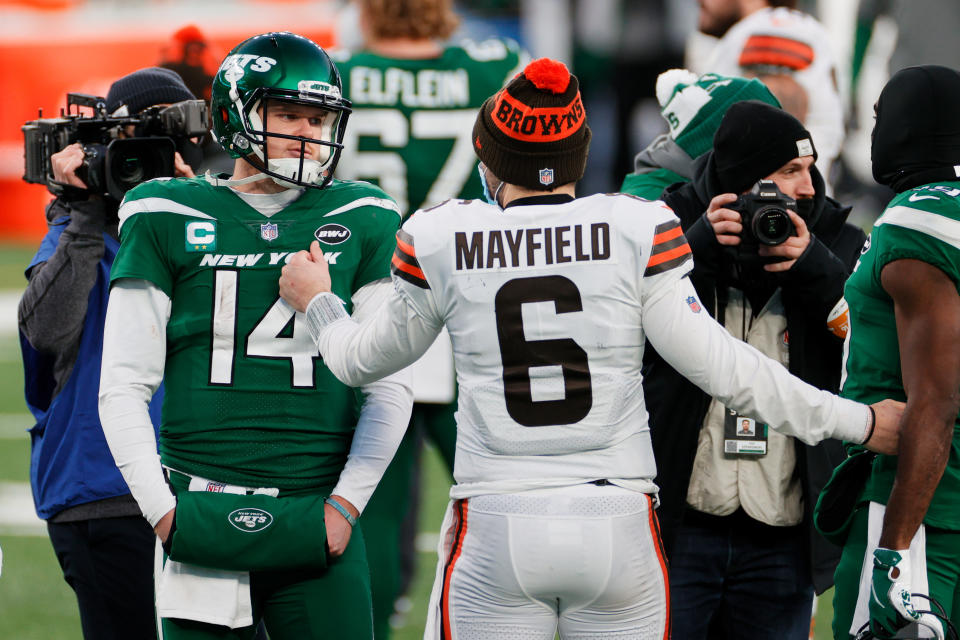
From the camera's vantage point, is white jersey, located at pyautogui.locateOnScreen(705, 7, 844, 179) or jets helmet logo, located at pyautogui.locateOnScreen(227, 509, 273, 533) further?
white jersey, located at pyautogui.locateOnScreen(705, 7, 844, 179)

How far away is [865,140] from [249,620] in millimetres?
16040

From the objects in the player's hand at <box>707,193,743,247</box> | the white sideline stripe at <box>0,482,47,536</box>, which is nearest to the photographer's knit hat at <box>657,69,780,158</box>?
the player's hand at <box>707,193,743,247</box>

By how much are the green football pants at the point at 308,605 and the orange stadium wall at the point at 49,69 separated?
16.5 m

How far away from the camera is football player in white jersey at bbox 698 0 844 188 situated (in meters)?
5.19

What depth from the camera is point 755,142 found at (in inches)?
127

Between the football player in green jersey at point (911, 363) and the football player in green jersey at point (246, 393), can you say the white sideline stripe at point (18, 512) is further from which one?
the football player in green jersey at point (911, 363)

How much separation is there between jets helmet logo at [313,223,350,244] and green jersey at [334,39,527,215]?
5.31ft

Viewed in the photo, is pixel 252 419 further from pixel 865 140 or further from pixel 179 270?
pixel 865 140

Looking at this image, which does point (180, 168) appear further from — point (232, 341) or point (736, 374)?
point (736, 374)

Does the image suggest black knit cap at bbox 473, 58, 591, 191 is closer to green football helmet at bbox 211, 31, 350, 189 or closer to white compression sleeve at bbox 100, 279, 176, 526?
green football helmet at bbox 211, 31, 350, 189

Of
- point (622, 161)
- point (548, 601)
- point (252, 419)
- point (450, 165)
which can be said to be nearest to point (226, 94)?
point (252, 419)

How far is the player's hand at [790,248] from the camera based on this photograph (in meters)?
3.13

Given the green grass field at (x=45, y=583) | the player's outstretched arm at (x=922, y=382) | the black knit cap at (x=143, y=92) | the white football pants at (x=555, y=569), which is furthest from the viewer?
the green grass field at (x=45, y=583)

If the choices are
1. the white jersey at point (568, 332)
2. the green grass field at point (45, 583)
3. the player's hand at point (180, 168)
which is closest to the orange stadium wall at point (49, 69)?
the green grass field at point (45, 583)
